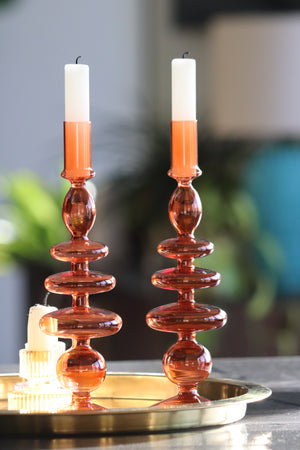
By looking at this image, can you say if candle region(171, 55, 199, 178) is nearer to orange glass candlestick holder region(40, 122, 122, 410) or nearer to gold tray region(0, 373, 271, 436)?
orange glass candlestick holder region(40, 122, 122, 410)

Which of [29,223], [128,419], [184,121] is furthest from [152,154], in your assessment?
[128,419]

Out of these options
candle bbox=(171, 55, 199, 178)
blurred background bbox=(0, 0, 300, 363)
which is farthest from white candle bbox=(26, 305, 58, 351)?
blurred background bbox=(0, 0, 300, 363)

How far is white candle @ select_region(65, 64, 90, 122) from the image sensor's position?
687 millimetres

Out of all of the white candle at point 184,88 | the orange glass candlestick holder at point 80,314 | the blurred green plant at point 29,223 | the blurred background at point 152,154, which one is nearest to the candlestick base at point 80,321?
the orange glass candlestick holder at point 80,314

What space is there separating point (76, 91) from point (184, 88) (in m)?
0.08

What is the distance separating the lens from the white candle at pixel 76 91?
69cm

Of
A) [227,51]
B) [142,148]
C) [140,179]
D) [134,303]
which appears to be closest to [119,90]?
[142,148]

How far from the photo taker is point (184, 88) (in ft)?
2.29

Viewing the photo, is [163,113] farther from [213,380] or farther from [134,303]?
[213,380]

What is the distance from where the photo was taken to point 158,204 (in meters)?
3.07

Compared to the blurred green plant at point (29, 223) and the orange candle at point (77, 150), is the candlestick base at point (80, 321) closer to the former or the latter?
the orange candle at point (77, 150)

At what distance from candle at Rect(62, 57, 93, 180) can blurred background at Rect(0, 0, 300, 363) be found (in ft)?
5.60

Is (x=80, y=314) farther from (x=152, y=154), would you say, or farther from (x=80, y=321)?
(x=152, y=154)

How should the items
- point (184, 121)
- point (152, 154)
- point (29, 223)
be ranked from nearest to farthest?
1. point (184, 121)
2. point (29, 223)
3. point (152, 154)
